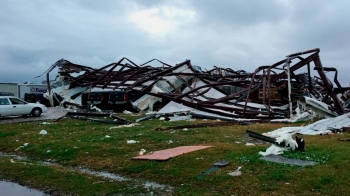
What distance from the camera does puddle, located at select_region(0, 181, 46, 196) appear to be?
20.6 feet

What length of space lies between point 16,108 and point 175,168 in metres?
16.1

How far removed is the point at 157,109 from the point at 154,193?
1669cm

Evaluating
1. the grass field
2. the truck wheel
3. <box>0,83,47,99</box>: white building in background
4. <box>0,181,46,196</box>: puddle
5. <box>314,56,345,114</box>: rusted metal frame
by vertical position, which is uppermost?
<box>0,83,47,99</box>: white building in background

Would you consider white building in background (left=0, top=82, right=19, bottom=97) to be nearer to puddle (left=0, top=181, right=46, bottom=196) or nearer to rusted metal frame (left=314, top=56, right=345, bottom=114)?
rusted metal frame (left=314, top=56, right=345, bottom=114)

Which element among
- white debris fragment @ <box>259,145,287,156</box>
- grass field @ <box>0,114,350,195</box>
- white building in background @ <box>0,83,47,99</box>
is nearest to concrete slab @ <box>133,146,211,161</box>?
grass field @ <box>0,114,350,195</box>

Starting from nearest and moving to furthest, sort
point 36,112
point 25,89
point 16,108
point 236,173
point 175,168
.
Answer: point 236,173 → point 175,168 → point 16,108 → point 36,112 → point 25,89

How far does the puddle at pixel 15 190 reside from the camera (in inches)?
247

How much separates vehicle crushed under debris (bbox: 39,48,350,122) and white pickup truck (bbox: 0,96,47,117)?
12.8 feet

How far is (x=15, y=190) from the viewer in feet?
21.5

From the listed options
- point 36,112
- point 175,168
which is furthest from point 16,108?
point 175,168

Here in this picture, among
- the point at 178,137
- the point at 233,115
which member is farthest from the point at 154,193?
the point at 233,115

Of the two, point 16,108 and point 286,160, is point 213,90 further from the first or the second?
point 286,160

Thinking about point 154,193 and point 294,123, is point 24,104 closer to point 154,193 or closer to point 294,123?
point 294,123

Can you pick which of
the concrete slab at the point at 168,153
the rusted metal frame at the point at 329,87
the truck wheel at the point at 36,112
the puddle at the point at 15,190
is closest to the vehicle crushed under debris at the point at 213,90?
the rusted metal frame at the point at 329,87
